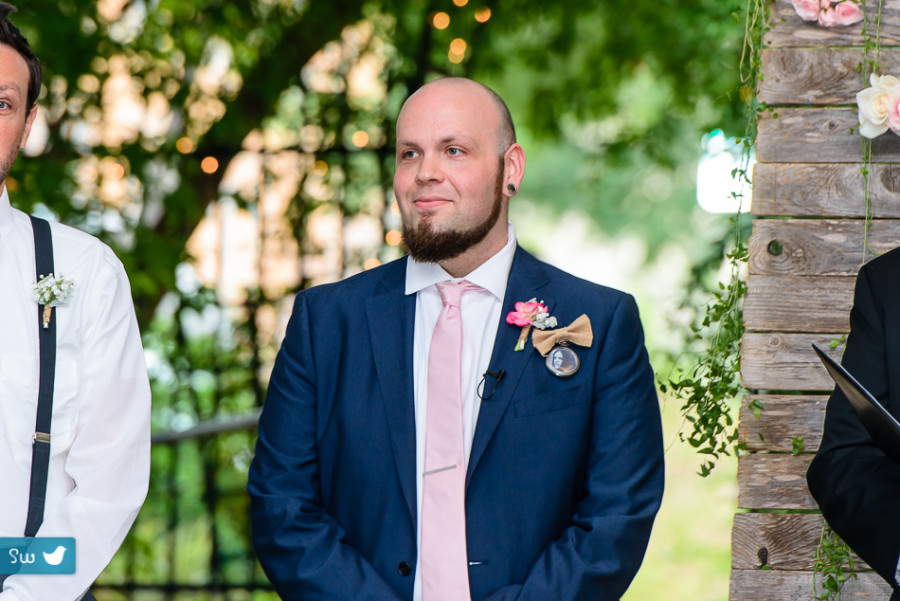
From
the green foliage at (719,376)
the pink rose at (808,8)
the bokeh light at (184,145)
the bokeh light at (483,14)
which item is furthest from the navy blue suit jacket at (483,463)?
the bokeh light at (483,14)

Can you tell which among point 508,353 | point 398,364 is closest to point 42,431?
point 398,364

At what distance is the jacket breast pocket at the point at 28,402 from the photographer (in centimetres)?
198

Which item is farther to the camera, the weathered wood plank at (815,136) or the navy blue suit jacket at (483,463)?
the weathered wood plank at (815,136)

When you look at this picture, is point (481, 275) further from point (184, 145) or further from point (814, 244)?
point (184, 145)

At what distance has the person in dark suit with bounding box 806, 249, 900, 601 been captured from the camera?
6.20 feet

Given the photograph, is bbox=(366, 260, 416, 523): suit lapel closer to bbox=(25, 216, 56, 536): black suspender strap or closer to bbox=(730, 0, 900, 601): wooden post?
bbox=(25, 216, 56, 536): black suspender strap

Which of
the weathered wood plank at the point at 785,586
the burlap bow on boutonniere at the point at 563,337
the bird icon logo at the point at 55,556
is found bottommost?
the weathered wood plank at the point at 785,586

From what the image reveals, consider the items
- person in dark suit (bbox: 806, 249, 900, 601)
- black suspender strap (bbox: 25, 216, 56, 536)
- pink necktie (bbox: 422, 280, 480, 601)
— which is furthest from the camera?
pink necktie (bbox: 422, 280, 480, 601)

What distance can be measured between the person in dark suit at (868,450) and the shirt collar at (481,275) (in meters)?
0.76

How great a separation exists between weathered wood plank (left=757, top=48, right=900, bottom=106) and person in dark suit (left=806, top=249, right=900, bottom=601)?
1.98 ft

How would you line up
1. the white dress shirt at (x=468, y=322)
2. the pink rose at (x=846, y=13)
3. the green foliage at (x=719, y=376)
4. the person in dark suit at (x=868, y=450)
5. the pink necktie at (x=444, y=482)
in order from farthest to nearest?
the green foliage at (x=719, y=376) < the pink rose at (x=846, y=13) < the white dress shirt at (x=468, y=322) < the pink necktie at (x=444, y=482) < the person in dark suit at (x=868, y=450)

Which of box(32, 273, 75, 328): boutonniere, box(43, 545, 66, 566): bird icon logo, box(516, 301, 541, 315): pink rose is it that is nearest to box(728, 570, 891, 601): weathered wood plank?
box(516, 301, 541, 315): pink rose

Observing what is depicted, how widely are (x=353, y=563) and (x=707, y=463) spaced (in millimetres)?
924

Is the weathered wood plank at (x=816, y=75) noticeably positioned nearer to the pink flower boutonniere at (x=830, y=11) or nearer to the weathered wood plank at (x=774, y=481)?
the pink flower boutonniere at (x=830, y=11)
